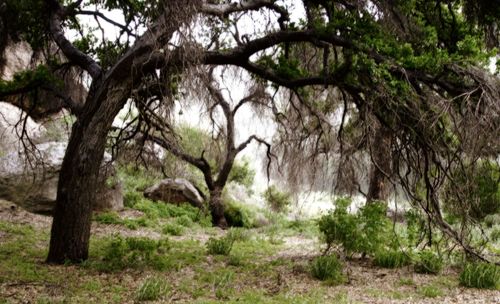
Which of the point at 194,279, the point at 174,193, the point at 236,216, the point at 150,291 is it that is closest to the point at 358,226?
the point at 194,279

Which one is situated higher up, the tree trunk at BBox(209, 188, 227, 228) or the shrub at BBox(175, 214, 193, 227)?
the tree trunk at BBox(209, 188, 227, 228)

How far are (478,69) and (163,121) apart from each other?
13.3ft

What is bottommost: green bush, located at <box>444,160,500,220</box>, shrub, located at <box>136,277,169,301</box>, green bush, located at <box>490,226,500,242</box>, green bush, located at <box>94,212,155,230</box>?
shrub, located at <box>136,277,169,301</box>

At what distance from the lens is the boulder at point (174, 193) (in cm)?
1494

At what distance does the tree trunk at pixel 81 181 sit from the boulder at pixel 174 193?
760 centimetres

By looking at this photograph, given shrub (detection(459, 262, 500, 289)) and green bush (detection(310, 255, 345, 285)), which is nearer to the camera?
shrub (detection(459, 262, 500, 289))

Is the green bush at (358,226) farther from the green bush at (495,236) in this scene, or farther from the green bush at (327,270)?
the green bush at (495,236)

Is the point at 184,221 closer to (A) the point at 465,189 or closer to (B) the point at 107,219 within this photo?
(B) the point at 107,219

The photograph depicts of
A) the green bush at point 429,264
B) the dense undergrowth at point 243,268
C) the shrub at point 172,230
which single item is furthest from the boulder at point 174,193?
the green bush at point 429,264

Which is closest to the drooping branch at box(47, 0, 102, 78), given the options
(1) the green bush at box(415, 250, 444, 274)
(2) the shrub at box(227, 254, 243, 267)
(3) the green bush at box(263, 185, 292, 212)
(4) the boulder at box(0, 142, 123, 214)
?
(4) the boulder at box(0, 142, 123, 214)

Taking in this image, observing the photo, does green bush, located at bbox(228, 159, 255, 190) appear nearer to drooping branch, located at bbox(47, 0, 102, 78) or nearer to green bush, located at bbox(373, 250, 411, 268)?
drooping branch, located at bbox(47, 0, 102, 78)

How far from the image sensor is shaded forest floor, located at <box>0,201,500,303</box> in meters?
5.76

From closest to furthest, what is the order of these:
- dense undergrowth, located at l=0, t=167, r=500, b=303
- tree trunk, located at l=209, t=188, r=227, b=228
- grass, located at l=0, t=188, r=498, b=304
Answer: grass, located at l=0, t=188, r=498, b=304 → dense undergrowth, located at l=0, t=167, r=500, b=303 → tree trunk, located at l=209, t=188, r=227, b=228

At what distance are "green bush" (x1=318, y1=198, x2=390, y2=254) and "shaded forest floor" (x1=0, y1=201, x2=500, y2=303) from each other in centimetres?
41
